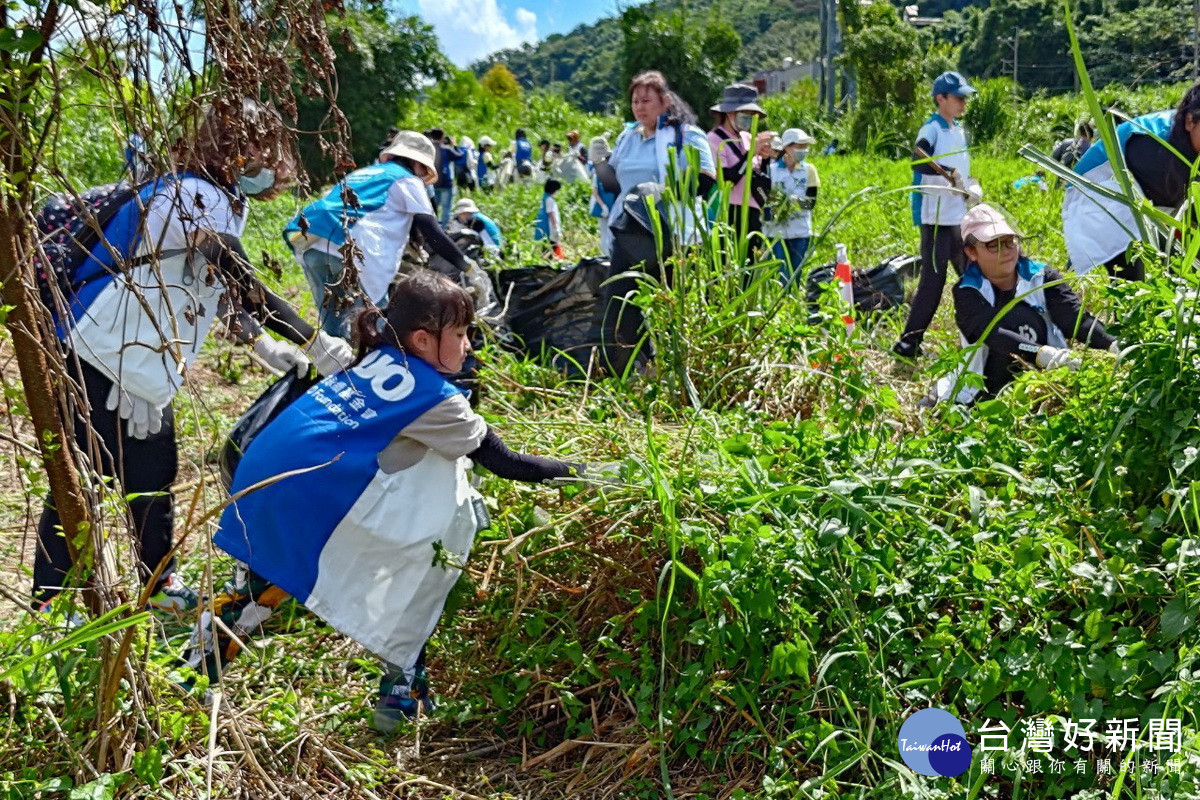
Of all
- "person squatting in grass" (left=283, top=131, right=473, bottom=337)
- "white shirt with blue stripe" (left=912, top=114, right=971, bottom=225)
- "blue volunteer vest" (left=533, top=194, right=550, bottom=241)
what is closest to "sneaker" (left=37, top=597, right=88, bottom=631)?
"person squatting in grass" (left=283, top=131, right=473, bottom=337)

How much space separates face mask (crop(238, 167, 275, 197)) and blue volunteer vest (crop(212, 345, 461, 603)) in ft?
2.15

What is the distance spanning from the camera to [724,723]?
2.42 m

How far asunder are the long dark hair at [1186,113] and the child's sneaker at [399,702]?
304 cm

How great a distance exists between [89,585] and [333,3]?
1062 mm

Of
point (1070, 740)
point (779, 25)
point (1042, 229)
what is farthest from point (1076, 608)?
point (779, 25)

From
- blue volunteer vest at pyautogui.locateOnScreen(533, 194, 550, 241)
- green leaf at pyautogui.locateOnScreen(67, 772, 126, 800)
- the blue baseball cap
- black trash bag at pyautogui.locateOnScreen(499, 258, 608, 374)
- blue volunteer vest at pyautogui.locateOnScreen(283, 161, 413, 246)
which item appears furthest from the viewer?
blue volunteer vest at pyautogui.locateOnScreen(533, 194, 550, 241)

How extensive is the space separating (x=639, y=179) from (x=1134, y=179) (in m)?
2.39

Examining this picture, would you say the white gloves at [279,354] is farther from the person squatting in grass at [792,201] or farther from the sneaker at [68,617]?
the person squatting in grass at [792,201]

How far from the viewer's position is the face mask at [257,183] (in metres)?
3.07

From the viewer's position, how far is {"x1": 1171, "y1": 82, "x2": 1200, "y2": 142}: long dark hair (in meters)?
3.89

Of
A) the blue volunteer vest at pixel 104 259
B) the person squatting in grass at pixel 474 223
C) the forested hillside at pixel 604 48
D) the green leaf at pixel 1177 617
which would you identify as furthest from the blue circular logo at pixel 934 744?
the forested hillside at pixel 604 48

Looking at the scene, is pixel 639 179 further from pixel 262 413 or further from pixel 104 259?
pixel 104 259

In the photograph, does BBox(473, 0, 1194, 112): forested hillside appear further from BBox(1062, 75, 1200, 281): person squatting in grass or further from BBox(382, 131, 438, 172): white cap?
BBox(382, 131, 438, 172): white cap

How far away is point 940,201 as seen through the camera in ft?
18.5
